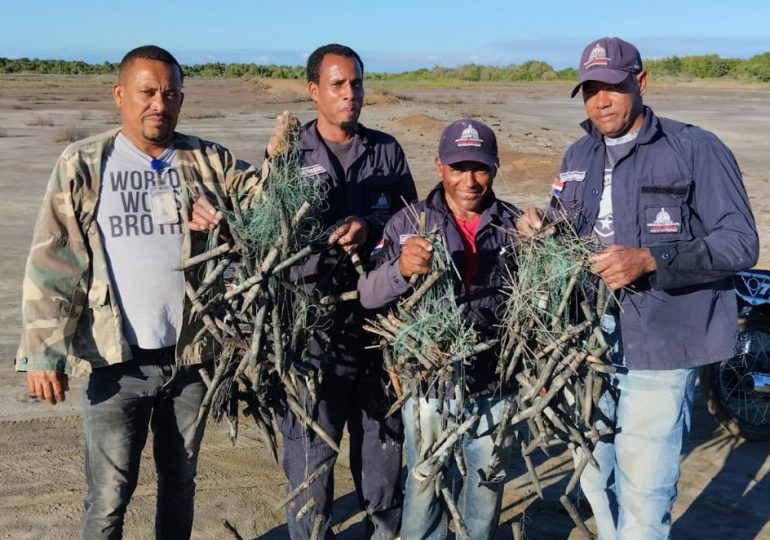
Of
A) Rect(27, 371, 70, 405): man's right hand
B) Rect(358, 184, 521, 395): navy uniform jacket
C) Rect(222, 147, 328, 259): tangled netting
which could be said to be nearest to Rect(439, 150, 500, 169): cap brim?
Rect(358, 184, 521, 395): navy uniform jacket

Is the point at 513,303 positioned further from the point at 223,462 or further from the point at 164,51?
the point at 223,462

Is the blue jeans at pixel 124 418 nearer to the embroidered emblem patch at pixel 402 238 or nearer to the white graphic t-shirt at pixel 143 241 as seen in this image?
the white graphic t-shirt at pixel 143 241

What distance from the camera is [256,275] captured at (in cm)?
302

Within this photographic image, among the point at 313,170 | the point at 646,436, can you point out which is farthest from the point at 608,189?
the point at 313,170

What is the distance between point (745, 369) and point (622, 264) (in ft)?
10.3

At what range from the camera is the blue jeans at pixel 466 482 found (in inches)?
128

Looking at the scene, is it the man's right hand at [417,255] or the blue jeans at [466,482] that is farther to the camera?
the blue jeans at [466,482]

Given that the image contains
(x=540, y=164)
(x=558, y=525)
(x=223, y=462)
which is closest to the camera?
(x=558, y=525)

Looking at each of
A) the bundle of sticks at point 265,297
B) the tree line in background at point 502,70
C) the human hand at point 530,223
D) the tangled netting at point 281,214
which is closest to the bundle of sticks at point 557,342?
the human hand at point 530,223

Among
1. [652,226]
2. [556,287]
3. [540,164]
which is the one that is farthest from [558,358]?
[540,164]

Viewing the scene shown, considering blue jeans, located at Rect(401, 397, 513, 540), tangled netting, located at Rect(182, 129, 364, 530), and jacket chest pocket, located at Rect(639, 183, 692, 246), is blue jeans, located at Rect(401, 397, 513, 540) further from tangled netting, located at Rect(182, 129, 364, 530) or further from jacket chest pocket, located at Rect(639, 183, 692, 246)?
jacket chest pocket, located at Rect(639, 183, 692, 246)

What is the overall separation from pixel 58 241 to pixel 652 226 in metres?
2.35

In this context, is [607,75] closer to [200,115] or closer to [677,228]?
[677,228]

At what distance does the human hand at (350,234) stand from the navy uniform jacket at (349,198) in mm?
176
